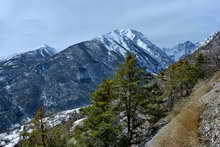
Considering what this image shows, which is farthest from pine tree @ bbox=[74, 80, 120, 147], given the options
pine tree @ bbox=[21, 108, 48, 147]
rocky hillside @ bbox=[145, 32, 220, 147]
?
pine tree @ bbox=[21, 108, 48, 147]

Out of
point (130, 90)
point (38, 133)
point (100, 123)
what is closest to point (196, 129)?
point (100, 123)

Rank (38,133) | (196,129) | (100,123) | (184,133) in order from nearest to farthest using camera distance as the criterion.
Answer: (184,133) < (196,129) < (100,123) < (38,133)

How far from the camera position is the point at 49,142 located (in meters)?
53.4

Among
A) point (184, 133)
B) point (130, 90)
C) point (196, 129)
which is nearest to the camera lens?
point (184, 133)

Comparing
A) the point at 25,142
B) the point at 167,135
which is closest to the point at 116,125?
the point at 167,135

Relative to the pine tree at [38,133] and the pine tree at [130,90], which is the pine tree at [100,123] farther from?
the pine tree at [38,133]

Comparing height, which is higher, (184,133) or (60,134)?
(184,133)

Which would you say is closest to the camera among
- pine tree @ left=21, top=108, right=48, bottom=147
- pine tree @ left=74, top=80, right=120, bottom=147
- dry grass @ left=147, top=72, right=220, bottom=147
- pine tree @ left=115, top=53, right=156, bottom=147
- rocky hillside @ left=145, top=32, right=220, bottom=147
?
rocky hillside @ left=145, top=32, right=220, bottom=147

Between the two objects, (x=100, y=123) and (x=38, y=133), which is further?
(x=38, y=133)

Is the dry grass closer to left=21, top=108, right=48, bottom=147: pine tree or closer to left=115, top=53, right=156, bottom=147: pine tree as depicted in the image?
left=115, top=53, right=156, bottom=147: pine tree

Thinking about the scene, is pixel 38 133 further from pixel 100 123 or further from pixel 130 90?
pixel 130 90

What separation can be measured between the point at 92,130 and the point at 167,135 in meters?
14.3

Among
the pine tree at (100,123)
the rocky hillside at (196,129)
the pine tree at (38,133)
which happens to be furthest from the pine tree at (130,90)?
the pine tree at (38,133)

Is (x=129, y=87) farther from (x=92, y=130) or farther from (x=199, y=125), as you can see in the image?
(x=199, y=125)
